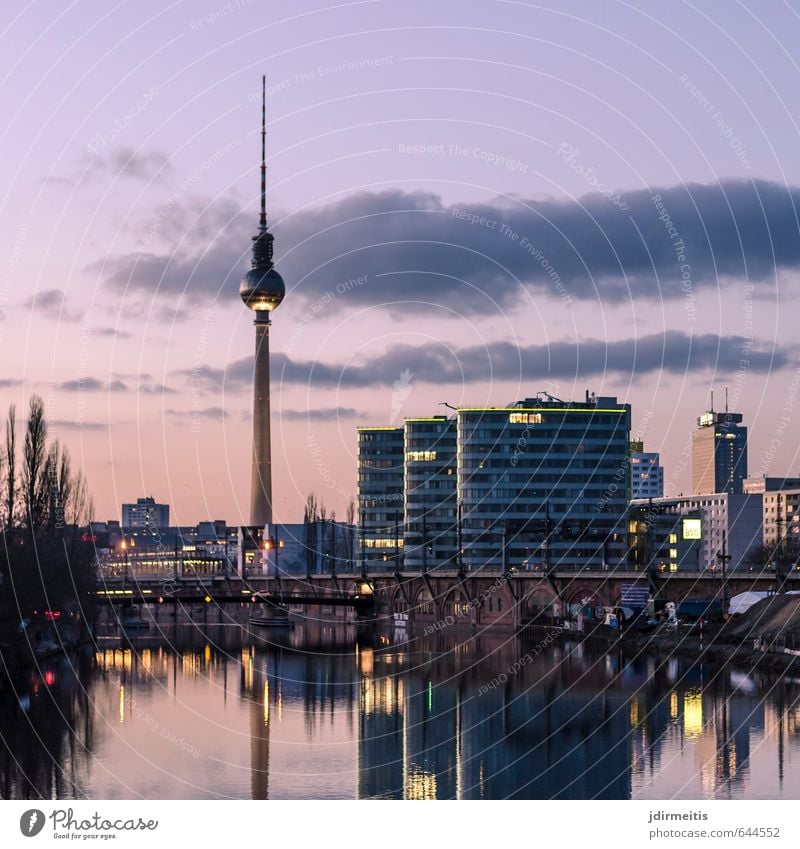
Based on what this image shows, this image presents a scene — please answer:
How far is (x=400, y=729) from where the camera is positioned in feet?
243

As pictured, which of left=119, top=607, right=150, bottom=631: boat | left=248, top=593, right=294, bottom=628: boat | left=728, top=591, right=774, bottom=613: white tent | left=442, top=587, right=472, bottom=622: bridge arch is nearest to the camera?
left=728, top=591, right=774, bottom=613: white tent

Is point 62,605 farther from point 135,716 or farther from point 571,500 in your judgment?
point 571,500

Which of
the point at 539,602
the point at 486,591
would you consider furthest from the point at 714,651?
the point at 486,591

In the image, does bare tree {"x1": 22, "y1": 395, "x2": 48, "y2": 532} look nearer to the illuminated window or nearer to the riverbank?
the riverbank

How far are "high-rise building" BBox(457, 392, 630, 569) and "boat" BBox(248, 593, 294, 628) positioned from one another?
25.6 metres

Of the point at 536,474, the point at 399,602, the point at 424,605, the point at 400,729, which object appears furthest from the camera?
the point at 536,474

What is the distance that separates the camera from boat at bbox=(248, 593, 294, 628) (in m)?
167

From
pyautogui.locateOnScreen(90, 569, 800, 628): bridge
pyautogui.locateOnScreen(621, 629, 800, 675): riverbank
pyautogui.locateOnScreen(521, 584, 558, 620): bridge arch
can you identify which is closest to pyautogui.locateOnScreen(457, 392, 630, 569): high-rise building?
pyautogui.locateOnScreen(90, 569, 800, 628): bridge

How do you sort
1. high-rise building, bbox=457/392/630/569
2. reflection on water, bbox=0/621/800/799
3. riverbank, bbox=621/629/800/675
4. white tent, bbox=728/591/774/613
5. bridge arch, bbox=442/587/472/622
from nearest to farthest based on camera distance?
reflection on water, bbox=0/621/800/799 → riverbank, bbox=621/629/800/675 → white tent, bbox=728/591/774/613 → bridge arch, bbox=442/587/472/622 → high-rise building, bbox=457/392/630/569

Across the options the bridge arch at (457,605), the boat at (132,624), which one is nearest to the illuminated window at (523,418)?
the bridge arch at (457,605)

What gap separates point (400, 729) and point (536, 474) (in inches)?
4647

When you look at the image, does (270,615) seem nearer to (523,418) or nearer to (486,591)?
(523,418)

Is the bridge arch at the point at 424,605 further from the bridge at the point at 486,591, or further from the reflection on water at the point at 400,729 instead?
the reflection on water at the point at 400,729
